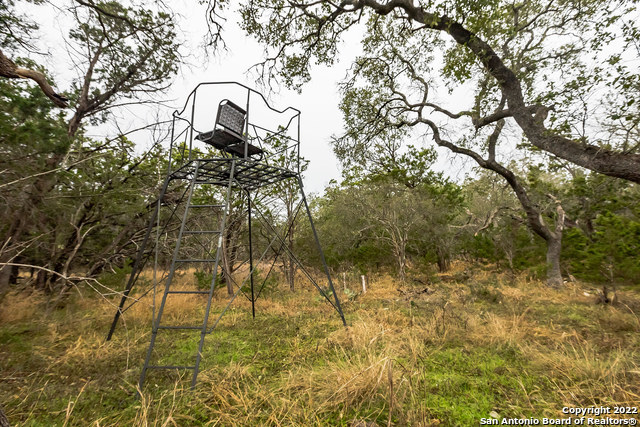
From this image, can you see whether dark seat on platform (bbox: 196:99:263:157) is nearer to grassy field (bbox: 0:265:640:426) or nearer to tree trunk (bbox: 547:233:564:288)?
grassy field (bbox: 0:265:640:426)

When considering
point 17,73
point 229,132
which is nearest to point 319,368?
point 229,132

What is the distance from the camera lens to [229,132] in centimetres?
349

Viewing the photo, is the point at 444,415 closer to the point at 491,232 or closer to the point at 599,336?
the point at 599,336

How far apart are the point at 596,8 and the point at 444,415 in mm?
9925

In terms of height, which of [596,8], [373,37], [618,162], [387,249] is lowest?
[387,249]

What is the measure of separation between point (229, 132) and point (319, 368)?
11.5 ft

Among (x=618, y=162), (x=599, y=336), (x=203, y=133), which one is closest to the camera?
(x=203, y=133)

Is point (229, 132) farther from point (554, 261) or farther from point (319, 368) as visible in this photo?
point (554, 261)

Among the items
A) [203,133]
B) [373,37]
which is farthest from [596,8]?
[203,133]

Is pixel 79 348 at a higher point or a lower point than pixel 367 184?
lower

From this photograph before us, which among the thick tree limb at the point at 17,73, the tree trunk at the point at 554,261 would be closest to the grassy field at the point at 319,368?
the thick tree limb at the point at 17,73

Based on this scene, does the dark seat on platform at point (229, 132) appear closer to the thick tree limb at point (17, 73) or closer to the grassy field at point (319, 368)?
the thick tree limb at point (17, 73)

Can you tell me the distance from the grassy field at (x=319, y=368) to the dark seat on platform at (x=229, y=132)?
308cm

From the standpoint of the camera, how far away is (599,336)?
4324 millimetres
